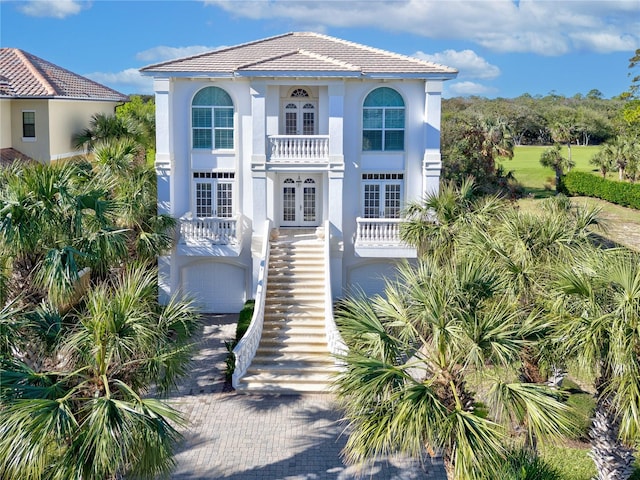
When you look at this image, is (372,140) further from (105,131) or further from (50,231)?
(50,231)

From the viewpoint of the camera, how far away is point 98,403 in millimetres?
10453

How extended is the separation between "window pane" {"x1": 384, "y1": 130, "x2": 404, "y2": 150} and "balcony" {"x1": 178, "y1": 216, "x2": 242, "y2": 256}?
6.99 m

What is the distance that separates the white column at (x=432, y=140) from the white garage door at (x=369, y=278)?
11.8 feet

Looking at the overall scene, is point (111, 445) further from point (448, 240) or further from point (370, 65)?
point (370, 65)

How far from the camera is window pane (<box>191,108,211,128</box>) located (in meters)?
27.0

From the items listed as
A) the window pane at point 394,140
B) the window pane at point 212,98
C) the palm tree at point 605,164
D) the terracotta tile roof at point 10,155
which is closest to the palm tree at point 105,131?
the terracotta tile roof at point 10,155

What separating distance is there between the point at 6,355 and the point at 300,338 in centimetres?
1176

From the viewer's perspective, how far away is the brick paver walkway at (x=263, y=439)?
1547cm

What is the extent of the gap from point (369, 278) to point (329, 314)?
563 centimetres

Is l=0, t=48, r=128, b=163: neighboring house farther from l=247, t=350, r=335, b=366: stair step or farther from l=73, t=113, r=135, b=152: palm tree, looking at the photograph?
l=247, t=350, r=335, b=366: stair step

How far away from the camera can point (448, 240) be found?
72.3ft

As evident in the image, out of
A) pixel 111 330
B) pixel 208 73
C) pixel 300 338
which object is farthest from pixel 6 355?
pixel 208 73

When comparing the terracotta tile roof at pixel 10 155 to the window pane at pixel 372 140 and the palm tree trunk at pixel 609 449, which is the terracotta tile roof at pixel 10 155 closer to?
the window pane at pixel 372 140

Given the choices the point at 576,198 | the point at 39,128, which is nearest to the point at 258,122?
the point at 39,128
